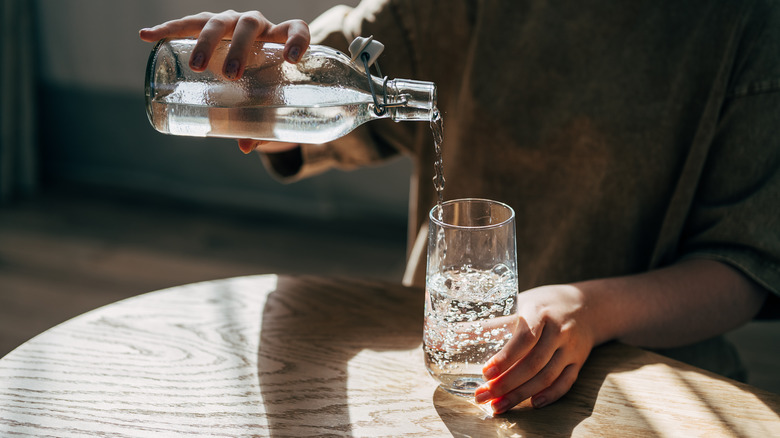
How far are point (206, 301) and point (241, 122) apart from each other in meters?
0.24

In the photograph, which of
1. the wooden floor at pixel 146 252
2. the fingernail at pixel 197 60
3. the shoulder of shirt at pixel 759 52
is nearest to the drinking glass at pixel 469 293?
the fingernail at pixel 197 60

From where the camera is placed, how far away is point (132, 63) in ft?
8.87

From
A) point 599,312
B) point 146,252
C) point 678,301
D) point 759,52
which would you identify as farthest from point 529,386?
point 146,252

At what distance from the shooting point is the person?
2.68ft

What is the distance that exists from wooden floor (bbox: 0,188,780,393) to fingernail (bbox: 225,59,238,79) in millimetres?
1523

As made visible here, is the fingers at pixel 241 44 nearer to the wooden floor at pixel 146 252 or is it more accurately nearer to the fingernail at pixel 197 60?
the fingernail at pixel 197 60

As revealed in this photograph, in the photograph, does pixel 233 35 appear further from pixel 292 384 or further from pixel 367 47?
pixel 292 384

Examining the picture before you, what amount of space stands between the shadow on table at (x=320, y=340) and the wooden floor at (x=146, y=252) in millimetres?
1318

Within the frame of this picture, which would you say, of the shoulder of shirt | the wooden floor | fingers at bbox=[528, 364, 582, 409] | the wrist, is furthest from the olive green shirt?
the wooden floor

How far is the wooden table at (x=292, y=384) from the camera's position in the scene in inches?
25.1

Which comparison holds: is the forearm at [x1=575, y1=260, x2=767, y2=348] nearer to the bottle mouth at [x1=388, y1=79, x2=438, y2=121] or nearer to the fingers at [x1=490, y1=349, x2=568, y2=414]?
the fingers at [x1=490, y1=349, x2=568, y2=414]

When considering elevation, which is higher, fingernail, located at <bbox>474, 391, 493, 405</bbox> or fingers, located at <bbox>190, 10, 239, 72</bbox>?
fingers, located at <bbox>190, 10, 239, 72</bbox>

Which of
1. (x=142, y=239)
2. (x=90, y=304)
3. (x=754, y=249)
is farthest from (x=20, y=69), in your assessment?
(x=754, y=249)

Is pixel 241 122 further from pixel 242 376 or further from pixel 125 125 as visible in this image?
pixel 125 125
